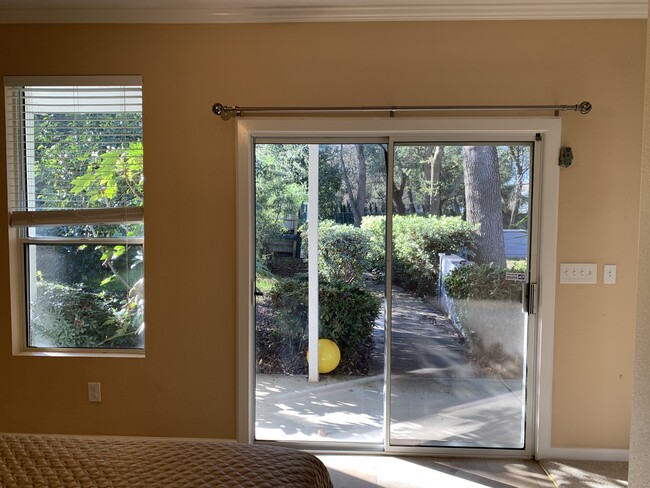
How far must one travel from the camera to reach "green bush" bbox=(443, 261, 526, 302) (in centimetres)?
276

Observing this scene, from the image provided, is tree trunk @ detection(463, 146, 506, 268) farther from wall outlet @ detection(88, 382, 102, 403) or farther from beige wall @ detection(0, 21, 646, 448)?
wall outlet @ detection(88, 382, 102, 403)

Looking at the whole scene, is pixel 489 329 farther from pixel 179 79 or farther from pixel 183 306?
pixel 179 79

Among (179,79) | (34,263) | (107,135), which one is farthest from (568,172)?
(34,263)

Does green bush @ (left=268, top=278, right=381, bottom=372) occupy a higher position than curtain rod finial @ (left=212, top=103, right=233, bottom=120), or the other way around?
curtain rod finial @ (left=212, top=103, right=233, bottom=120)

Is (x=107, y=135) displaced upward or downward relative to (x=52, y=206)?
upward

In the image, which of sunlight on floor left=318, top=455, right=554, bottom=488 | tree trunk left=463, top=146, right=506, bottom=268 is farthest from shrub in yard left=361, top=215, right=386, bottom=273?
sunlight on floor left=318, top=455, right=554, bottom=488

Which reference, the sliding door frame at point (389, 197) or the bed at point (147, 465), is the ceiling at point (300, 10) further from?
the bed at point (147, 465)

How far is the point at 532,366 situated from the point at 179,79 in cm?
270

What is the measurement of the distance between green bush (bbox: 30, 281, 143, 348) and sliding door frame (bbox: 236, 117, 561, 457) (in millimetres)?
729

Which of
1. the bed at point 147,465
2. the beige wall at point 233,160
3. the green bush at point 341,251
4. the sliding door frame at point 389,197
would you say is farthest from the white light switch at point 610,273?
the bed at point 147,465

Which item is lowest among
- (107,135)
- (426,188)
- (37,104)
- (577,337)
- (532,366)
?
(532,366)

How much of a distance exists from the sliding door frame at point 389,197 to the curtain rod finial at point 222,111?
0.08 meters

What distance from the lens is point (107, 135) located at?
2.78 m

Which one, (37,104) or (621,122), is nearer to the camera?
(621,122)
